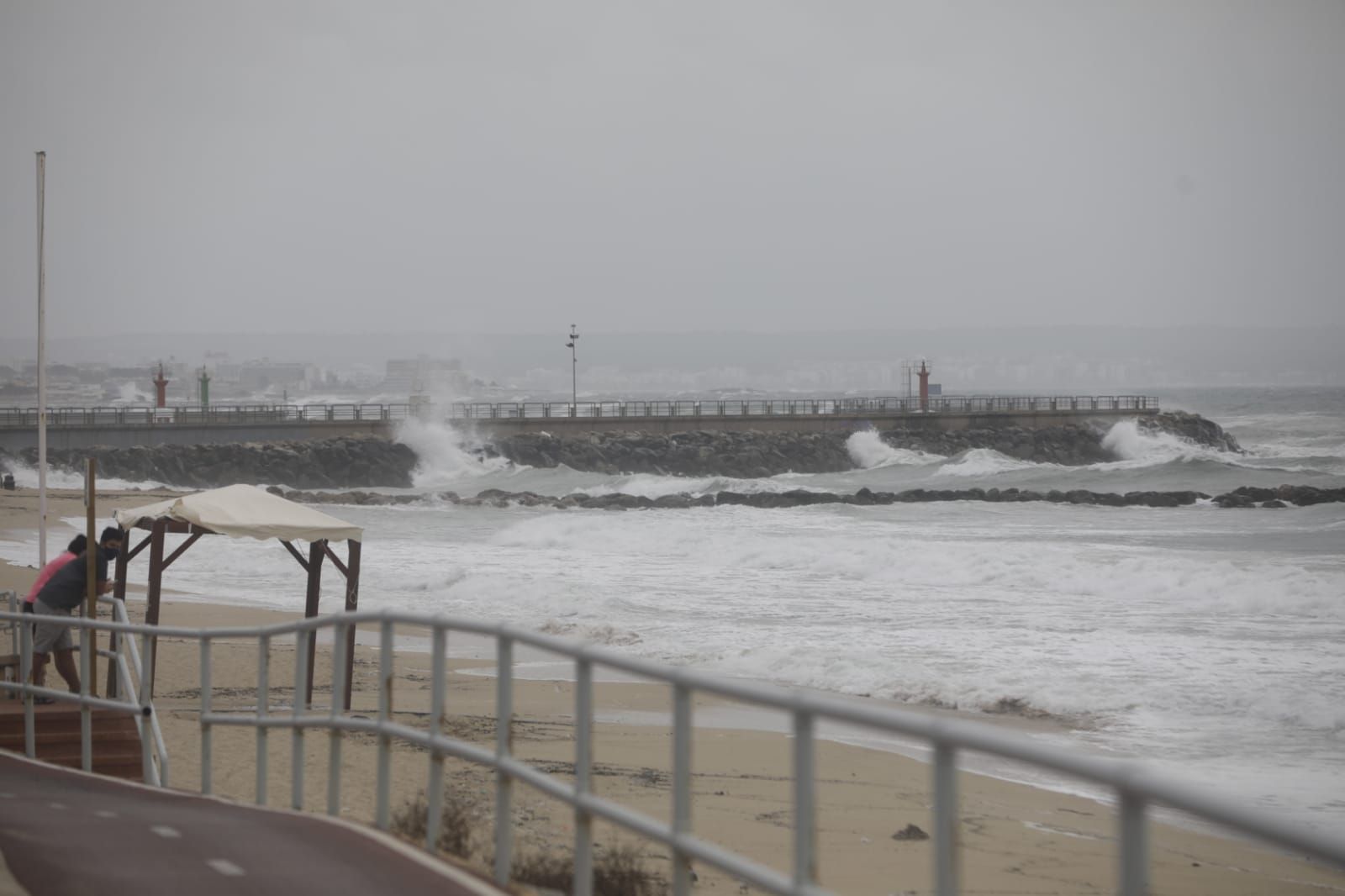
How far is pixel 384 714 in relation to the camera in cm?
669

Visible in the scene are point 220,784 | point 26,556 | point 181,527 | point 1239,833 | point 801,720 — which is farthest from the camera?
point 26,556

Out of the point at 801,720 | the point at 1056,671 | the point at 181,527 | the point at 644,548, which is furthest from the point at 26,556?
the point at 801,720

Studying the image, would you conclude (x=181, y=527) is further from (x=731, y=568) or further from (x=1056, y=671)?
(x=731, y=568)

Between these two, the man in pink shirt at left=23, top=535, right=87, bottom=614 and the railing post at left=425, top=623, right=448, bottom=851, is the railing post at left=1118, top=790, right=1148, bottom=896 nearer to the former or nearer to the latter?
the railing post at left=425, top=623, right=448, bottom=851

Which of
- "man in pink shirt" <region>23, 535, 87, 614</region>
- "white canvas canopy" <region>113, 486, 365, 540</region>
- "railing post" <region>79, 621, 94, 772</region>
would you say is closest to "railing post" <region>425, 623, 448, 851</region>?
"railing post" <region>79, 621, 94, 772</region>

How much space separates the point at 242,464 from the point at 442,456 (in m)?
11.1

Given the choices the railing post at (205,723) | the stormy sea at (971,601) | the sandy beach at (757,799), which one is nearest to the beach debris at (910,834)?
the sandy beach at (757,799)

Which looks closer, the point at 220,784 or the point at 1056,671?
the point at 220,784

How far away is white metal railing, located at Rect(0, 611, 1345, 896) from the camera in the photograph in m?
2.88

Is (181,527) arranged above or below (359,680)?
above

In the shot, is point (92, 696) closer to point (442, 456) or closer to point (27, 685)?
point (27, 685)

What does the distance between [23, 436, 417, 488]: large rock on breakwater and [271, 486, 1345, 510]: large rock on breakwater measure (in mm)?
10836

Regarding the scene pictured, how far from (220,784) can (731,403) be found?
85694 millimetres

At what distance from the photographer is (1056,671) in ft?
56.9
